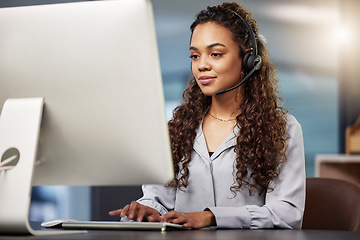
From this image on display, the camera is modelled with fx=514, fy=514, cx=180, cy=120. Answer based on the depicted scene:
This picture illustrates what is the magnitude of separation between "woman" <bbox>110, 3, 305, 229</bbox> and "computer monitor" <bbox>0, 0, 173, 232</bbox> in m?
0.44

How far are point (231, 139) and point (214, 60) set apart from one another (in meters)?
0.26

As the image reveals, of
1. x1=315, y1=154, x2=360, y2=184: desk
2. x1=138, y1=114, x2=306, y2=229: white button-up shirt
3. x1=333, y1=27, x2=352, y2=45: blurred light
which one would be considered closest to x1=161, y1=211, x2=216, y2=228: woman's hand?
x1=138, y1=114, x2=306, y2=229: white button-up shirt

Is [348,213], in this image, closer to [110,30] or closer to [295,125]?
[295,125]

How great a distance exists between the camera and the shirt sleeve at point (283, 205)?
1.33 meters

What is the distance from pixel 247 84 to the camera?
68.6 inches

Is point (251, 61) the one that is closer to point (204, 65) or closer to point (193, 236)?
point (204, 65)

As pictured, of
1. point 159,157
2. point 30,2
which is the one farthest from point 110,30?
point 30,2

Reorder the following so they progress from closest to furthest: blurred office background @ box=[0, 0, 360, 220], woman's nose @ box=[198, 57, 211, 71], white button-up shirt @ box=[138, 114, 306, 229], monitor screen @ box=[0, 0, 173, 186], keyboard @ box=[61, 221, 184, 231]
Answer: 1. monitor screen @ box=[0, 0, 173, 186]
2. keyboard @ box=[61, 221, 184, 231]
3. white button-up shirt @ box=[138, 114, 306, 229]
4. woman's nose @ box=[198, 57, 211, 71]
5. blurred office background @ box=[0, 0, 360, 220]

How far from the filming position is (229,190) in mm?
1603

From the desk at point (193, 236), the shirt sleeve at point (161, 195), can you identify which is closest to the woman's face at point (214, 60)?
the shirt sleeve at point (161, 195)

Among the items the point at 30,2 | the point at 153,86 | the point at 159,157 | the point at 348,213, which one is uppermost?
the point at 30,2

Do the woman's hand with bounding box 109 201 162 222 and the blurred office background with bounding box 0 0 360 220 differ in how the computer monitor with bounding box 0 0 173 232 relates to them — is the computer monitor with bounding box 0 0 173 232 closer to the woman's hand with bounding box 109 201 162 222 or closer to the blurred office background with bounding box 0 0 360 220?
the woman's hand with bounding box 109 201 162 222

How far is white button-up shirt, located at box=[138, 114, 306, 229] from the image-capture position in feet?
4.76

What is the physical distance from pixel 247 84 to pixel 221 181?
0.35 meters
